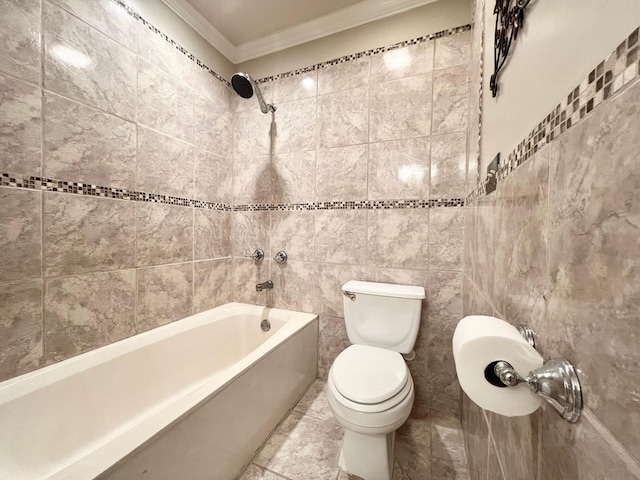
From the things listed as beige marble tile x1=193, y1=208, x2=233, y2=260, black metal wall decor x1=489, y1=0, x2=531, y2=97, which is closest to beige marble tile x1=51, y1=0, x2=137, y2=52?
beige marble tile x1=193, y1=208, x2=233, y2=260

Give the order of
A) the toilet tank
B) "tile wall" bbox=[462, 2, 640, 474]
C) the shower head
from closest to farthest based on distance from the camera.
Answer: "tile wall" bbox=[462, 2, 640, 474]
the toilet tank
the shower head

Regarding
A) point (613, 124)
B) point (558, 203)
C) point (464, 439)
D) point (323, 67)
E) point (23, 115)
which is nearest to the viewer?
point (613, 124)

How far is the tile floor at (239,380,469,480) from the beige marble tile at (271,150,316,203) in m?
1.36

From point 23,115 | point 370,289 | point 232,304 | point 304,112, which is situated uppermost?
point 304,112

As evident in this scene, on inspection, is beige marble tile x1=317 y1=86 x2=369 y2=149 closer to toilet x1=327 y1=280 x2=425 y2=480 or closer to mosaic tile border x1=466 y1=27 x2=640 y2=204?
toilet x1=327 y1=280 x2=425 y2=480

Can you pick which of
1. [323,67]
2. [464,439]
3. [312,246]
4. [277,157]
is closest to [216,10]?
[323,67]

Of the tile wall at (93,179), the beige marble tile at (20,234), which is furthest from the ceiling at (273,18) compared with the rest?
the beige marble tile at (20,234)

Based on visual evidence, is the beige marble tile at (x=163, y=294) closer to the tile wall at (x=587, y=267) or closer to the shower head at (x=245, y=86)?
the shower head at (x=245, y=86)

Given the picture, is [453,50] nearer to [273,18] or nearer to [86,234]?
[273,18]

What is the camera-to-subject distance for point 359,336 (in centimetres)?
142

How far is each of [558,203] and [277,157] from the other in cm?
170

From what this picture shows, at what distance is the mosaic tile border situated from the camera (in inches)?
9.5

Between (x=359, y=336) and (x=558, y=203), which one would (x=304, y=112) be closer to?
(x=359, y=336)

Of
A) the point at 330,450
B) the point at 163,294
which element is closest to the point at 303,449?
the point at 330,450
